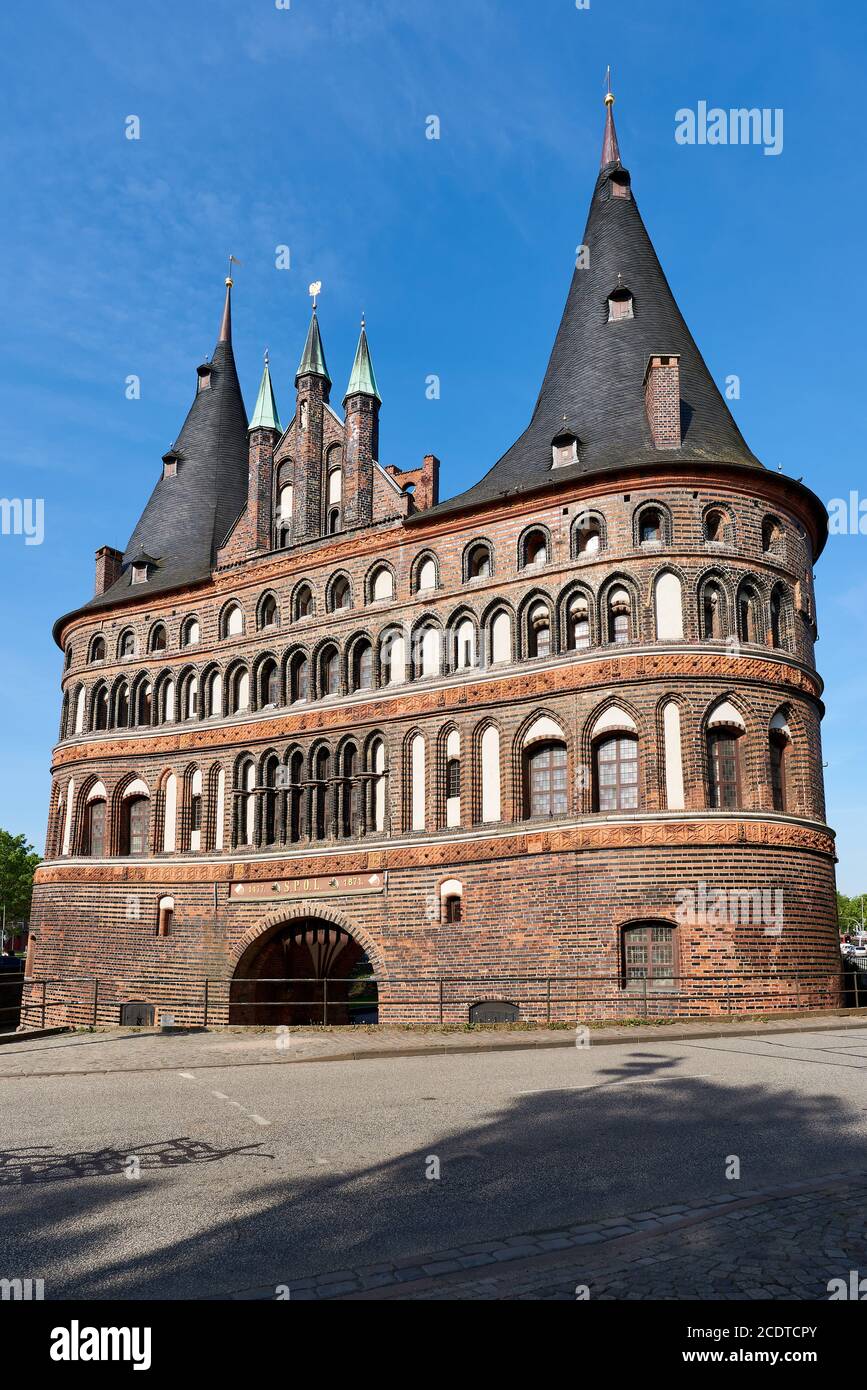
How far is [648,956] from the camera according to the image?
67.7 ft

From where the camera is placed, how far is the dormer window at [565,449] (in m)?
24.4

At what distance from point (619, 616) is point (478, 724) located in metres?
3.80

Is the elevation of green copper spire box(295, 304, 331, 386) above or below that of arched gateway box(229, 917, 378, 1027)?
above

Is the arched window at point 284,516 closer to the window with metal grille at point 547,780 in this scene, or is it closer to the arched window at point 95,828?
the arched window at point 95,828

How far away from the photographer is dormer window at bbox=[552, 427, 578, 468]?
24.4m

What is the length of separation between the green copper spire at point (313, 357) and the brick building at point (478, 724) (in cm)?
8

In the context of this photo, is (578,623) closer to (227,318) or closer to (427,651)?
(427,651)

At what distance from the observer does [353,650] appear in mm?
26422

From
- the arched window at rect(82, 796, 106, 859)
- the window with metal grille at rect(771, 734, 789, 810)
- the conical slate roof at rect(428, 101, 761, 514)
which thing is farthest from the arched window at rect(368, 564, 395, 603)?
the arched window at rect(82, 796, 106, 859)

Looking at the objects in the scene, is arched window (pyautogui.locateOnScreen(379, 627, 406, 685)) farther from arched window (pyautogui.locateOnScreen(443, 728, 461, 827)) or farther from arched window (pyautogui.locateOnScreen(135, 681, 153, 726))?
arched window (pyautogui.locateOnScreen(135, 681, 153, 726))

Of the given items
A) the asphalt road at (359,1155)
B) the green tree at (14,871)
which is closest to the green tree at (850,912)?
the green tree at (14,871)

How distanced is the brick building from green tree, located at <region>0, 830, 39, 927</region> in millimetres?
53423
